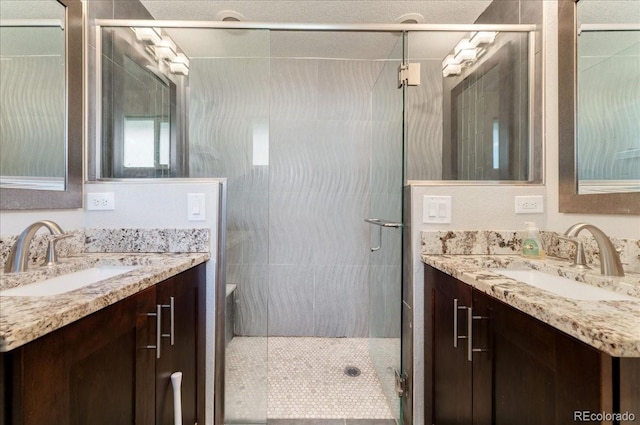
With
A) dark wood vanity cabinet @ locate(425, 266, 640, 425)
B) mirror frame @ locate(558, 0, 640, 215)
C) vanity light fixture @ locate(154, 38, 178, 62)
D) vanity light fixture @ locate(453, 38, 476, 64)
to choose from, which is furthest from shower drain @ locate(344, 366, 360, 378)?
vanity light fixture @ locate(154, 38, 178, 62)

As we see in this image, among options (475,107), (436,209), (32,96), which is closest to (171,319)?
(32,96)

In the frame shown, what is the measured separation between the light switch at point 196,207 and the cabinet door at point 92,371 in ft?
1.66

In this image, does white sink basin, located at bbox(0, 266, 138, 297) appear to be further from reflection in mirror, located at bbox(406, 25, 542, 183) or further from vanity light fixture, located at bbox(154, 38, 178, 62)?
reflection in mirror, located at bbox(406, 25, 542, 183)

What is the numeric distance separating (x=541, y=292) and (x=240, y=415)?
145 centimetres

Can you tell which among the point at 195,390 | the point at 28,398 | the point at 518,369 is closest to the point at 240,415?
the point at 195,390

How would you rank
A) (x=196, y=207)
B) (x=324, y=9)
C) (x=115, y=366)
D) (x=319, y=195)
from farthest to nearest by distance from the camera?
(x=319, y=195) → (x=324, y=9) → (x=196, y=207) → (x=115, y=366)

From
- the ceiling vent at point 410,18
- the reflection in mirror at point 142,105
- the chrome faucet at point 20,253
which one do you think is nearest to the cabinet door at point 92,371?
the chrome faucet at point 20,253

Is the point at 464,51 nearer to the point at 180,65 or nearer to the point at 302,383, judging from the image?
the point at 180,65

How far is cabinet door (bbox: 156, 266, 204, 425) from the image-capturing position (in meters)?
1.03

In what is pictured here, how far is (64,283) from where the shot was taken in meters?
1.06

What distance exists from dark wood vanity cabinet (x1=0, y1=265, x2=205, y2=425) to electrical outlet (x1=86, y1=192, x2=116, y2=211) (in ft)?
1.89

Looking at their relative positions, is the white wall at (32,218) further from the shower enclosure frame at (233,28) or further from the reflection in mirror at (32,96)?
the shower enclosure frame at (233,28)

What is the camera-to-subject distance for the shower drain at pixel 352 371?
1.89 m

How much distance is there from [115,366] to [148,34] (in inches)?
61.3
